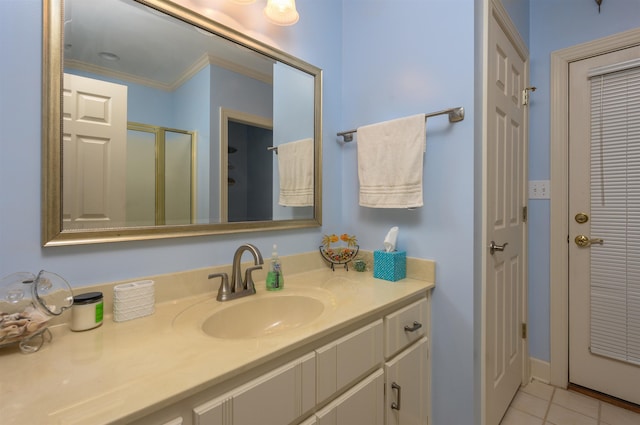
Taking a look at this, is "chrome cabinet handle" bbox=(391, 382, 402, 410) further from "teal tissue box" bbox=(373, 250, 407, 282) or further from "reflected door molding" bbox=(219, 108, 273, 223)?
"reflected door molding" bbox=(219, 108, 273, 223)

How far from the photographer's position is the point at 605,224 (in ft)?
5.43

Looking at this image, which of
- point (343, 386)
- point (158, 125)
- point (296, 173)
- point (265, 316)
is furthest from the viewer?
point (296, 173)

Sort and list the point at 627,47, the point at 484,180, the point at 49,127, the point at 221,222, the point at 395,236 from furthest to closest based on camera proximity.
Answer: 1. the point at 627,47
2. the point at 395,236
3. the point at 484,180
4. the point at 221,222
5. the point at 49,127

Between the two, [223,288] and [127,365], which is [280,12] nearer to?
[223,288]

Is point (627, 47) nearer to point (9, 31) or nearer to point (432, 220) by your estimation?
point (432, 220)

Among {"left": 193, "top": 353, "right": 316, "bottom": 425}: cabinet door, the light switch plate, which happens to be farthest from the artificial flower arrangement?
the light switch plate

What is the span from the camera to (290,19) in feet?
4.17

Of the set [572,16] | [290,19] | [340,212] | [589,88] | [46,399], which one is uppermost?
[572,16]

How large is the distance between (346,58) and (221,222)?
1.18 metres

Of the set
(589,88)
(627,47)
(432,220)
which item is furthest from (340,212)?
(627,47)

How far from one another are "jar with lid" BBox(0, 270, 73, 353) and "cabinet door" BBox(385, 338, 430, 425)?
102cm

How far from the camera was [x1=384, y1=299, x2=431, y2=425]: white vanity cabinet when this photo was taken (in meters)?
1.08

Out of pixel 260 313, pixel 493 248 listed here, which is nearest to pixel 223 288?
pixel 260 313

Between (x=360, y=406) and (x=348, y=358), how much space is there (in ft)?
0.61
